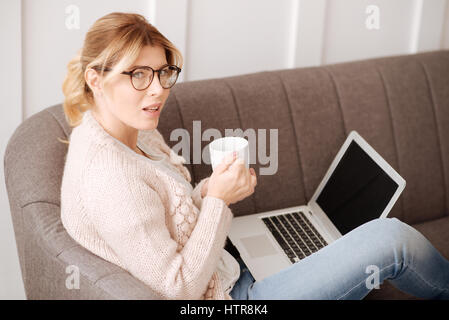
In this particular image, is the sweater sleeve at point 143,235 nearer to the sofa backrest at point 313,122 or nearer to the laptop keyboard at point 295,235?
the sofa backrest at point 313,122

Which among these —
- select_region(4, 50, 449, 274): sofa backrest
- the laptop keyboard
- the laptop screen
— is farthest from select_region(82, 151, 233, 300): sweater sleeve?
the laptop screen

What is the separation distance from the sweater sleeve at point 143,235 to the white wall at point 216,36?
72 cm

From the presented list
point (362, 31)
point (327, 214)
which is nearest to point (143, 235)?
point (327, 214)

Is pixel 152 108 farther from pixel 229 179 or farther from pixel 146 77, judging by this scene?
pixel 229 179

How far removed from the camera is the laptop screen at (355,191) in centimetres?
190

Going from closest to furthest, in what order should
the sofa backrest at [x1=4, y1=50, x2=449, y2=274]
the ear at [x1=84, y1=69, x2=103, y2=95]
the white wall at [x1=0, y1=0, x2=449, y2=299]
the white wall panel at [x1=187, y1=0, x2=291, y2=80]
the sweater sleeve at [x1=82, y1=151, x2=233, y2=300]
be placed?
the sweater sleeve at [x1=82, y1=151, x2=233, y2=300], the ear at [x1=84, y1=69, x2=103, y2=95], the sofa backrest at [x1=4, y1=50, x2=449, y2=274], the white wall at [x1=0, y1=0, x2=449, y2=299], the white wall panel at [x1=187, y1=0, x2=291, y2=80]

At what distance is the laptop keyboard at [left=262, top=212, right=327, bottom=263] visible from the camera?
1.83 meters

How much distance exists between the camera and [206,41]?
216 cm

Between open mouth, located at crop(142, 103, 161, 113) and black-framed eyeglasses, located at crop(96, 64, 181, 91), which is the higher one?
black-framed eyeglasses, located at crop(96, 64, 181, 91)

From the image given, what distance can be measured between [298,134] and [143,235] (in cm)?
96

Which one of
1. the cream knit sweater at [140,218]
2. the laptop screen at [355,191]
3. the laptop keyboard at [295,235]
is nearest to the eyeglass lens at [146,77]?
the cream knit sweater at [140,218]

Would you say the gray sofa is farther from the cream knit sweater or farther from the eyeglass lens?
the eyeglass lens
